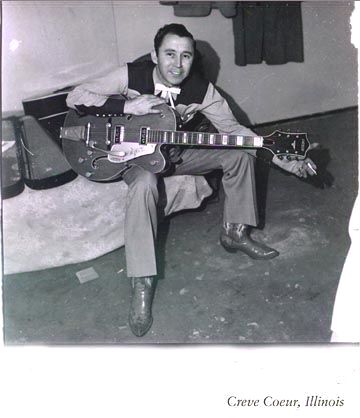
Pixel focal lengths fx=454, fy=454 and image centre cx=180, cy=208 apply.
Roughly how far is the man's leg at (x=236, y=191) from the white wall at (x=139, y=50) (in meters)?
1.38

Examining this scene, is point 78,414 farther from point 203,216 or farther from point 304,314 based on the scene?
point 203,216

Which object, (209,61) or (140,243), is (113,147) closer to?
(140,243)

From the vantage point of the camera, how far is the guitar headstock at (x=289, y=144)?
231 centimetres

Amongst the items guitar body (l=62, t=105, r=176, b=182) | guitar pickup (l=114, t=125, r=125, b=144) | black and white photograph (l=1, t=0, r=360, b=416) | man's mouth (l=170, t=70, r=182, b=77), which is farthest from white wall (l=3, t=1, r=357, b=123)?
man's mouth (l=170, t=70, r=182, b=77)

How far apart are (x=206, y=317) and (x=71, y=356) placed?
2.58 feet

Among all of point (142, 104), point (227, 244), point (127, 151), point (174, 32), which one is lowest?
point (227, 244)

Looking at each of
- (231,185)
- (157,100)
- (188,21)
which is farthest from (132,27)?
(231,185)

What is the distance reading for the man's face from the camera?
8.05ft

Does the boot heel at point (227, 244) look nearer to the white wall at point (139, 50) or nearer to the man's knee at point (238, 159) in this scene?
the man's knee at point (238, 159)

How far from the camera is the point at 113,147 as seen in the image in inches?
97.7

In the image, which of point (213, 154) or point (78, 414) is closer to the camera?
point (78, 414)

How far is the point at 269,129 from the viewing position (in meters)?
4.35

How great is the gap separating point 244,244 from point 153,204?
2.15ft

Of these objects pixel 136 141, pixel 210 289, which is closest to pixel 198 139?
pixel 136 141
